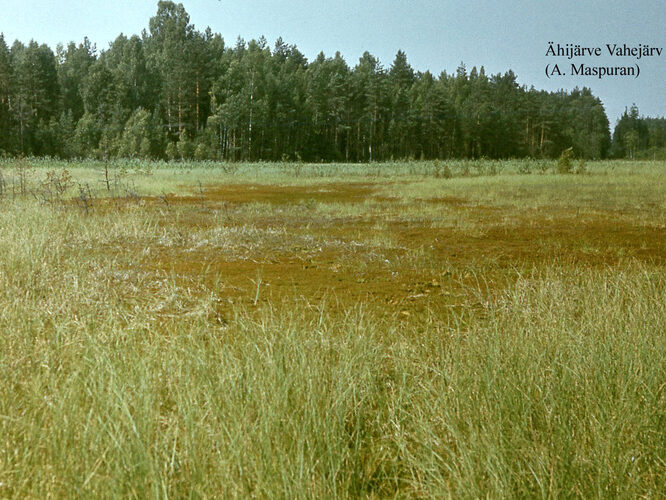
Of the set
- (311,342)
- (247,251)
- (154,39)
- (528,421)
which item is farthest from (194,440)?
(154,39)

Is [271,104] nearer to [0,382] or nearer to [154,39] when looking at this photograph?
[154,39]

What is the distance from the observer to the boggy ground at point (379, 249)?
5484 mm

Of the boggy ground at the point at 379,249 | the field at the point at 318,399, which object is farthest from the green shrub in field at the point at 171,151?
the field at the point at 318,399

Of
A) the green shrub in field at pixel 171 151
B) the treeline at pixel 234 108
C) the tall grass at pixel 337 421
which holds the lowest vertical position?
the tall grass at pixel 337 421

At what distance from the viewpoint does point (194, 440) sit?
80.0 inches

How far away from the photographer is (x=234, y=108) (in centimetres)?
5178

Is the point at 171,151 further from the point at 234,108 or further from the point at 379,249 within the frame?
the point at 379,249

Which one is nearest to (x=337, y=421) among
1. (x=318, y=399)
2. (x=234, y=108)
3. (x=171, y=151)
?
(x=318, y=399)

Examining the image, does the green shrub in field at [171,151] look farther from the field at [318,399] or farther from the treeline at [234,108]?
the field at [318,399]

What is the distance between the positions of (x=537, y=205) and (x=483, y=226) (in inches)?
157

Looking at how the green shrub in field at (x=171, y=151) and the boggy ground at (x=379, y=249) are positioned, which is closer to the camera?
the boggy ground at (x=379, y=249)

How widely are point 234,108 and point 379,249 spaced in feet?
152

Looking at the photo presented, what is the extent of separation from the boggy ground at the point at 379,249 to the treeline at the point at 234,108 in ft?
107

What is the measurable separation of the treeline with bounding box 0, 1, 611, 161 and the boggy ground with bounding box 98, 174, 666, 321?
32.7 meters
